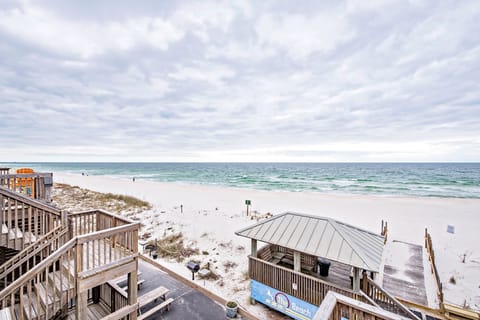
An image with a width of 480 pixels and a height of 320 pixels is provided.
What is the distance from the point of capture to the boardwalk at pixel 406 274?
7164mm

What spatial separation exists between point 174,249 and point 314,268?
7.14 metres

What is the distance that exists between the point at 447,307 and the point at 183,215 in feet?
51.0

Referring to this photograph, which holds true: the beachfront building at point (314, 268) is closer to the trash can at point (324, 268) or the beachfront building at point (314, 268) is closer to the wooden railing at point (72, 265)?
the trash can at point (324, 268)

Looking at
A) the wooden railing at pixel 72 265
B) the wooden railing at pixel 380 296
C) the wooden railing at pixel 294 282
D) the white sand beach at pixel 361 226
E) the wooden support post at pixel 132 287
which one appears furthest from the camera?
the white sand beach at pixel 361 226

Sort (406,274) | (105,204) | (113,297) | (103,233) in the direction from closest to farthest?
1. (103,233)
2. (113,297)
3. (406,274)
4. (105,204)

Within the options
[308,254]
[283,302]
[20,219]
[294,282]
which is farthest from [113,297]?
[308,254]

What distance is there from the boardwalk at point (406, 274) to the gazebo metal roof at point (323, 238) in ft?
8.65

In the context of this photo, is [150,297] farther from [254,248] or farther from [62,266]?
[254,248]

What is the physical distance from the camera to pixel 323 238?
5.81 meters

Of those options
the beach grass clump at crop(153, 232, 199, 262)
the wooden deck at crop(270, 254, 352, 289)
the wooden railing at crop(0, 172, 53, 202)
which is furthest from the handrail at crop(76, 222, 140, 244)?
the beach grass clump at crop(153, 232, 199, 262)

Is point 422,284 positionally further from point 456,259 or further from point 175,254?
point 175,254

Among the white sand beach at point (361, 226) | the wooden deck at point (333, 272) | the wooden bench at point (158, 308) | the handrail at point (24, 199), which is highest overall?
the handrail at point (24, 199)

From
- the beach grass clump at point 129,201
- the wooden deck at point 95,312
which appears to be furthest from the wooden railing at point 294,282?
the beach grass clump at point 129,201

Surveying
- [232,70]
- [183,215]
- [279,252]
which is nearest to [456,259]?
[279,252]
